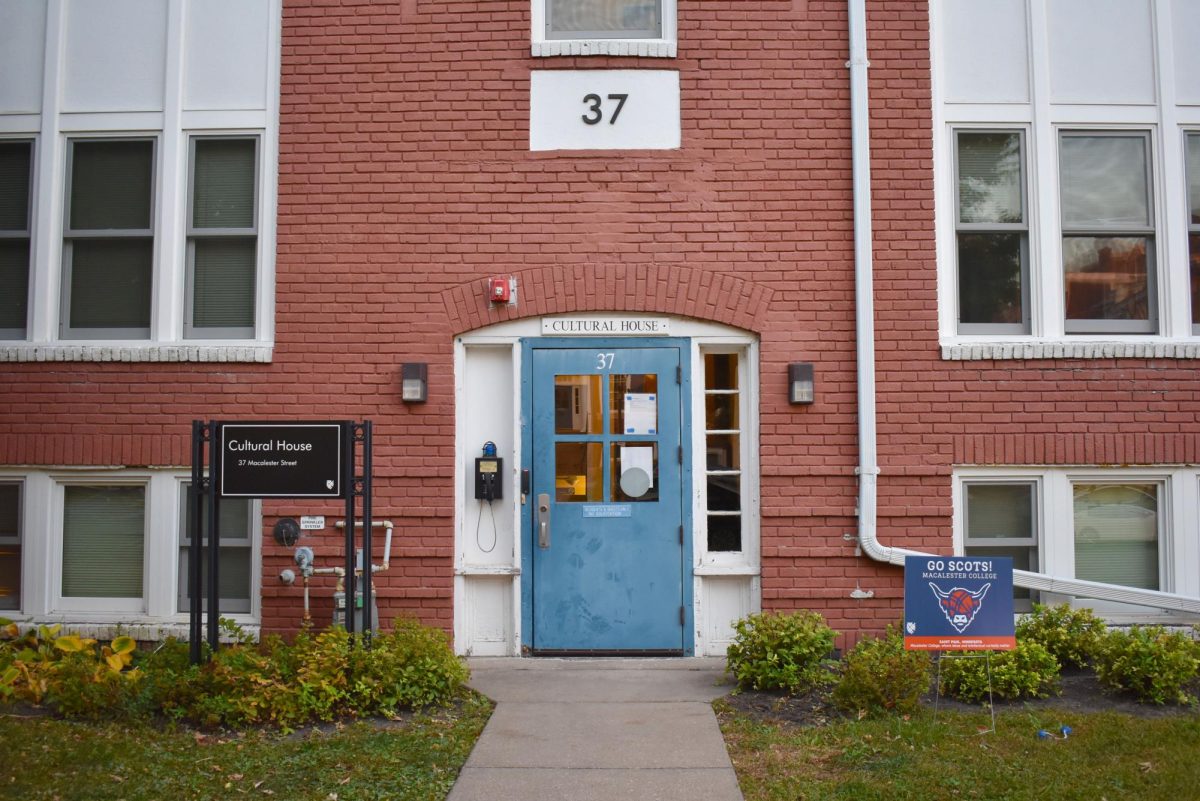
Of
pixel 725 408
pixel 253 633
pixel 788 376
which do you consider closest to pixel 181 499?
pixel 253 633

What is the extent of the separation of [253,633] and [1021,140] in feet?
22.8

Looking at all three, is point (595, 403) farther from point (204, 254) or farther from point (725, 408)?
point (204, 254)

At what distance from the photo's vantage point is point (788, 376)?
23.3ft

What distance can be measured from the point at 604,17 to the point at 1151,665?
19.4 ft

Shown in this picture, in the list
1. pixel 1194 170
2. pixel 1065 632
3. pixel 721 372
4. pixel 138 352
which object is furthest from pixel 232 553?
pixel 1194 170

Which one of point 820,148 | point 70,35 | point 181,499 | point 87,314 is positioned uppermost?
point 70,35

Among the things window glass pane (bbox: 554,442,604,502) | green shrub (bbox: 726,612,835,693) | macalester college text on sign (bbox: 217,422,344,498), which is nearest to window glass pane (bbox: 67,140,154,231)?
macalester college text on sign (bbox: 217,422,344,498)

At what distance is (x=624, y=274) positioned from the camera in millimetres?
7133

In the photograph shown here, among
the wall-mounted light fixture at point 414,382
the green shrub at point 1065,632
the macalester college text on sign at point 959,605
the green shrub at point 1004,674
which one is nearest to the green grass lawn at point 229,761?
the wall-mounted light fixture at point 414,382

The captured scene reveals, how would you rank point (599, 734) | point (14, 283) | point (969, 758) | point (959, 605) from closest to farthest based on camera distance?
point (969, 758), point (599, 734), point (959, 605), point (14, 283)

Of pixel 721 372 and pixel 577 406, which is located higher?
pixel 721 372

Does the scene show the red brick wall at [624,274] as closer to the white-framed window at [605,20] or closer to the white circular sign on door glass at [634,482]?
the white-framed window at [605,20]

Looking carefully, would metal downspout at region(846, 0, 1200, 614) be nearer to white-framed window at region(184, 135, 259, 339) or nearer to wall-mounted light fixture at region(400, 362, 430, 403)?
wall-mounted light fixture at region(400, 362, 430, 403)

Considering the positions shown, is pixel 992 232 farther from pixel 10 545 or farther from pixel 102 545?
pixel 10 545
